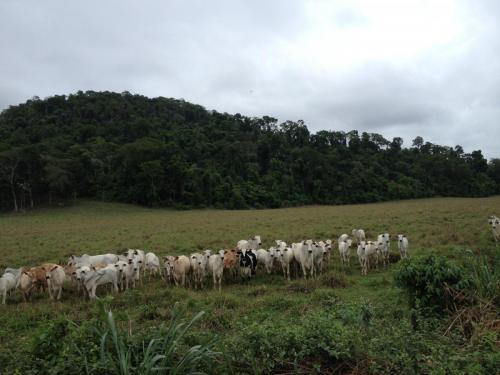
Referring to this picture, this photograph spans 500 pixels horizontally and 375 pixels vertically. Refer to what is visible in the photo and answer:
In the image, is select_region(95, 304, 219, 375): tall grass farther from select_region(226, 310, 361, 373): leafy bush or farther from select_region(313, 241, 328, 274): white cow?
select_region(313, 241, 328, 274): white cow

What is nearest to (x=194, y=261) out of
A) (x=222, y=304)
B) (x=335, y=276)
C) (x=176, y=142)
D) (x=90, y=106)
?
(x=222, y=304)

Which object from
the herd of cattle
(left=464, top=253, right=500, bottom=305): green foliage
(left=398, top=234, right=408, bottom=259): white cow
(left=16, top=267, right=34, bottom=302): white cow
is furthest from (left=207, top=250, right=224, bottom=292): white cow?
(left=464, top=253, right=500, bottom=305): green foliage

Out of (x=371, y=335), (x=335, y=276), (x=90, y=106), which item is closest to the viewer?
(x=371, y=335)

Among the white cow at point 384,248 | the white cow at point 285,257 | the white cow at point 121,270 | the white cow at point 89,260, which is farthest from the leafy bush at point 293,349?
the white cow at point 89,260

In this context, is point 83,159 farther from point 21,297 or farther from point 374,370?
point 374,370

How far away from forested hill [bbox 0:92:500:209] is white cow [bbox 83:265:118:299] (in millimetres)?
41715

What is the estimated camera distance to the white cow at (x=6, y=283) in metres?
10.2

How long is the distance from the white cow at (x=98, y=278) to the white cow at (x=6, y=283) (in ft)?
6.86

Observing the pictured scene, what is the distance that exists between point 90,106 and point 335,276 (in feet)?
268

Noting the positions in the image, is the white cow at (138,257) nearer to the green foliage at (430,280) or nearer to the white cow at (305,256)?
the white cow at (305,256)

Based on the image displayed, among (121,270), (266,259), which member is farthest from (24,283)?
(266,259)

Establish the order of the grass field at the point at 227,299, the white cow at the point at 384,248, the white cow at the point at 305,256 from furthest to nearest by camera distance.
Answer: the white cow at the point at 384,248 → the white cow at the point at 305,256 → the grass field at the point at 227,299

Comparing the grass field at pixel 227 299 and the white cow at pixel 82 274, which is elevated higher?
the white cow at pixel 82 274

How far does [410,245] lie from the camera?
15852 millimetres
